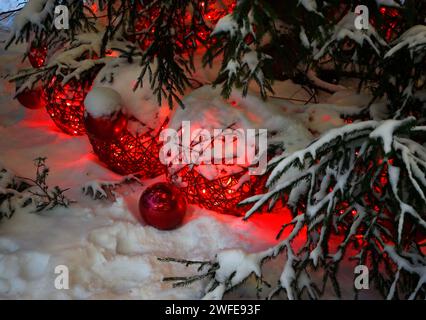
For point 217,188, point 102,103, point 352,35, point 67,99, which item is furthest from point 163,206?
point 352,35

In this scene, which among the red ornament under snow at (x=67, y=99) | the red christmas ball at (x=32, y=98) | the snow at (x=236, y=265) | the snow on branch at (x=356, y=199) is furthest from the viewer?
the red christmas ball at (x=32, y=98)

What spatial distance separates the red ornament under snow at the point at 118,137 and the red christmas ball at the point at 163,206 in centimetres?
36

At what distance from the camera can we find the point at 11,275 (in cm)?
215

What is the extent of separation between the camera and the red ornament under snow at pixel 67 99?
3.05 meters

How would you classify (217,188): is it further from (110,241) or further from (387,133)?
(387,133)

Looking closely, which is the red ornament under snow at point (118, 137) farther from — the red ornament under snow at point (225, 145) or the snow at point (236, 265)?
the snow at point (236, 265)

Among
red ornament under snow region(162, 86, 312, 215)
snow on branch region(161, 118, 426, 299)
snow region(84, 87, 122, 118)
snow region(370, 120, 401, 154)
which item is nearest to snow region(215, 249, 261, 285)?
snow on branch region(161, 118, 426, 299)

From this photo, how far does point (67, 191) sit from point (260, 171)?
54.2 inches

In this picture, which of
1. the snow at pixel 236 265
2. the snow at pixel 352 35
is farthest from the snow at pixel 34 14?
the snow at pixel 236 265

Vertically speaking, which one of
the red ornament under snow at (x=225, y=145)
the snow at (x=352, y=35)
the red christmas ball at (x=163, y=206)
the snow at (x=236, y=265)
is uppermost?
the snow at (x=352, y=35)

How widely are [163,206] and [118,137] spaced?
60 centimetres

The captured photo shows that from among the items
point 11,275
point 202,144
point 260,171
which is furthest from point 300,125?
point 11,275

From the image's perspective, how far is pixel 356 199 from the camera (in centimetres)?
185
